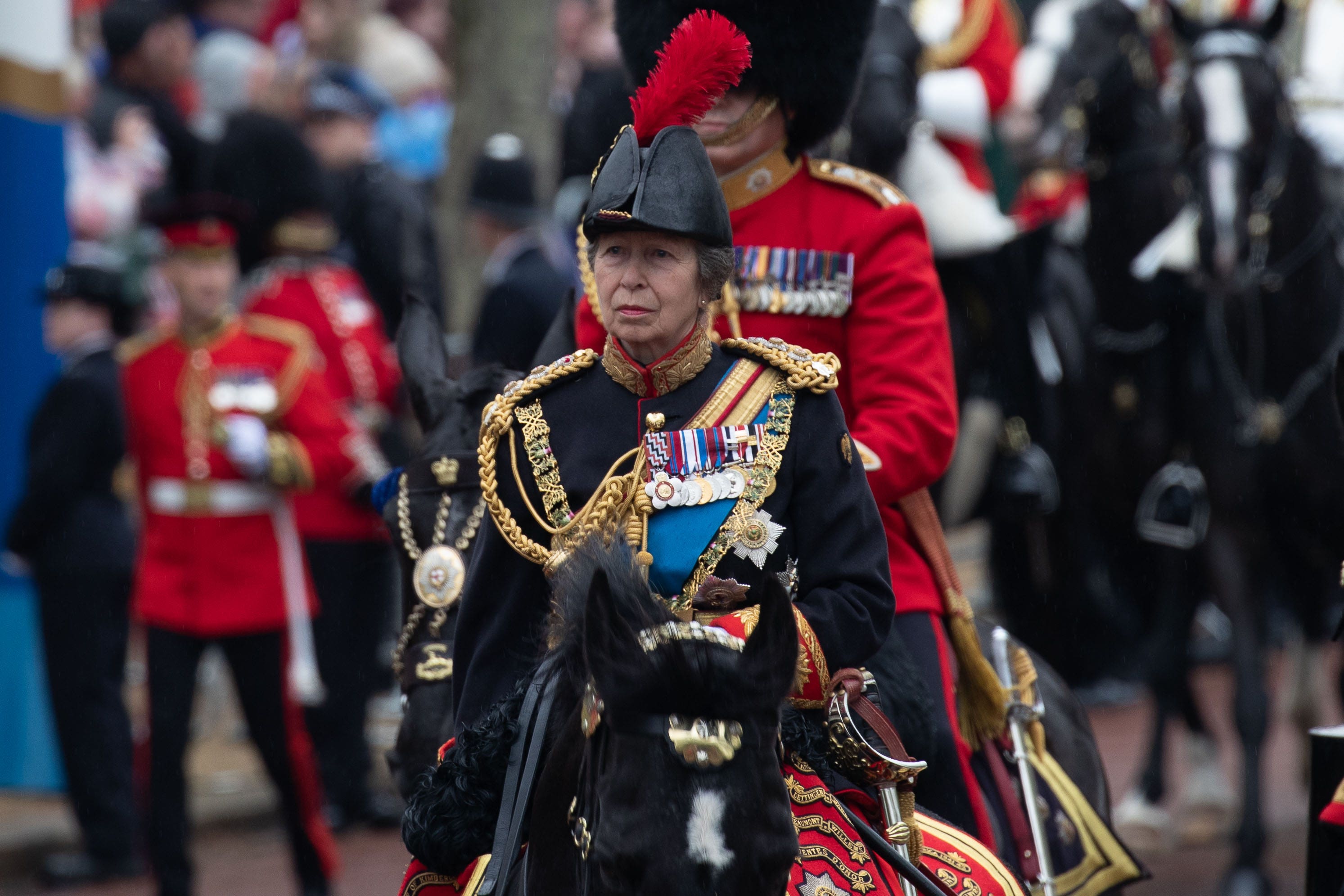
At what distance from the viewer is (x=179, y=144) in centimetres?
1112

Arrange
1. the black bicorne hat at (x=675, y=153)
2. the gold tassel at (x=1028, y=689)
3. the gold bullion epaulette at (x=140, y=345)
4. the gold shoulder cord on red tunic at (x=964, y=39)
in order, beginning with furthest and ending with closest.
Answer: the gold shoulder cord on red tunic at (x=964, y=39) < the gold bullion epaulette at (x=140, y=345) < the gold tassel at (x=1028, y=689) < the black bicorne hat at (x=675, y=153)

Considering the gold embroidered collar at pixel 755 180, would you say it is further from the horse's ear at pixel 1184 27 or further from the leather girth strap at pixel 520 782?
the horse's ear at pixel 1184 27

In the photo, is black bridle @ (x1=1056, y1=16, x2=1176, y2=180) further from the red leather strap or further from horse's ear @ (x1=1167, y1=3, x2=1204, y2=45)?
the red leather strap

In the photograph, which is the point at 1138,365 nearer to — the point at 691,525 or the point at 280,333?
the point at 280,333

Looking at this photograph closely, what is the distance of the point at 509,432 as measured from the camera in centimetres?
355

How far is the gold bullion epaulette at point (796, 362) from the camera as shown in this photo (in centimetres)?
351

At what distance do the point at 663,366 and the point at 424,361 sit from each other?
4.86 ft

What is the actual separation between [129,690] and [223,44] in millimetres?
3982

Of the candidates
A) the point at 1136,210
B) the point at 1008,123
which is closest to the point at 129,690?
the point at 1136,210

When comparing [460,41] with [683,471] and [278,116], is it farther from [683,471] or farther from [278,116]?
[683,471]

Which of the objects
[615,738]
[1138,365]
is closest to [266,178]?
[1138,365]

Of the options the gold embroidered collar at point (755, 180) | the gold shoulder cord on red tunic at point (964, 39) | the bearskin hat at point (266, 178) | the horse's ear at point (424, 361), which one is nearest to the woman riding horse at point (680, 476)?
the gold embroidered collar at point (755, 180)

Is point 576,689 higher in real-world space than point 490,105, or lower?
lower

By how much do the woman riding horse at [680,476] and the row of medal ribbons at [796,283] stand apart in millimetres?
711
